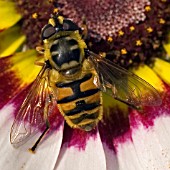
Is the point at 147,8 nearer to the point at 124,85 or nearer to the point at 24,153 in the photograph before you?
the point at 124,85

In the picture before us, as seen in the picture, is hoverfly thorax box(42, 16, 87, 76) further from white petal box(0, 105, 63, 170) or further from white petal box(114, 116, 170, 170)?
white petal box(114, 116, 170, 170)

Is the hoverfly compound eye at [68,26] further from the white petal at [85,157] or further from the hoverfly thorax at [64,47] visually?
the white petal at [85,157]

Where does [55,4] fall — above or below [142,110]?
above

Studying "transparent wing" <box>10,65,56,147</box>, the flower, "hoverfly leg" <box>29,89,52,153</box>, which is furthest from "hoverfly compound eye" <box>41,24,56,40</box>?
the flower

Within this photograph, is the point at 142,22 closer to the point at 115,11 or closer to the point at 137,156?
the point at 115,11

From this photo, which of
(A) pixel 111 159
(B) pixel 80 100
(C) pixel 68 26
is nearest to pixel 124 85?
(B) pixel 80 100

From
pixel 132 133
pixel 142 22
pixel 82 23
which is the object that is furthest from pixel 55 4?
pixel 132 133
